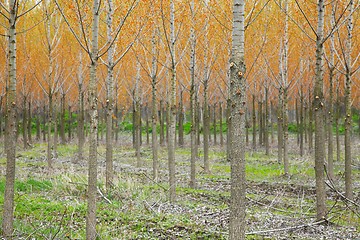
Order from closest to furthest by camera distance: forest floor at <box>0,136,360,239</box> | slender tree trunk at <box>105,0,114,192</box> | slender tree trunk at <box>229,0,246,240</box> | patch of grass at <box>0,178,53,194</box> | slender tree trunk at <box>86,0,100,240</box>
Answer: slender tree trunk at <box>229,0,246,240</box>, slender tree trunk at <box>86,0,100,240</box>, forest floor at <box>0,136,360,239</box>, slender tree trunk at <box>105,0,114,192</box>, patch of grass at <box>0,178,53,194</box>

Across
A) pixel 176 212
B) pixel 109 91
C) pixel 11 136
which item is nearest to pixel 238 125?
pixel 11 136

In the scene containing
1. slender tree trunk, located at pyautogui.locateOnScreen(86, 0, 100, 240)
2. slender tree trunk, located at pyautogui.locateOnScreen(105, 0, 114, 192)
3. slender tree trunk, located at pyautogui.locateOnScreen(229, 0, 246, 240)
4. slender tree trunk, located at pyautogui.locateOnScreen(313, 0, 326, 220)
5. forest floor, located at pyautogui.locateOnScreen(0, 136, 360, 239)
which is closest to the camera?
slender tree trunk, located at pyautogui.locateOnScreen(229, 0, 246, 240)

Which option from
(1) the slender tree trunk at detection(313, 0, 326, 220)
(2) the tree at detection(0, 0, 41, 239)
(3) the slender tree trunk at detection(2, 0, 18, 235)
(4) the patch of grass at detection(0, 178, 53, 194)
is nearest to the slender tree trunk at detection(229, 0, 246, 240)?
(2) the tree at detection(0, 0, 41, 239)

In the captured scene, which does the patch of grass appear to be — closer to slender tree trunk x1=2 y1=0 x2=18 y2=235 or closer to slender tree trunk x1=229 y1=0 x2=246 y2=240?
slender tree trunk x1=2 y1=0 x2=18 y2=235

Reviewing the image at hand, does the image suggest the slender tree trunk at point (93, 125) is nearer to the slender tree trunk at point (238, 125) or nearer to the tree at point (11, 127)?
the tree at point (11, 127)

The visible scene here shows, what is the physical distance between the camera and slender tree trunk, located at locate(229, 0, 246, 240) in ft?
12.0

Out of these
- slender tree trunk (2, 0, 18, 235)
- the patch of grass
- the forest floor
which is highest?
slender tree trunk (2, 0, 18, 235)

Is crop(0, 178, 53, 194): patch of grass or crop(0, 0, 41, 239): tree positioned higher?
crop(0, 0, 41, 239): tree

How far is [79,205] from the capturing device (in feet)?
22.8

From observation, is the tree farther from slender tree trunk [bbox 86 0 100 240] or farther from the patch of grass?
the patch of grass

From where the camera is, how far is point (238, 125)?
3.64 metres

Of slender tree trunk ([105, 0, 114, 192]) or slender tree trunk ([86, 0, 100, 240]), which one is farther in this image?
slender tree trunk ([105, 0, 114, 192])

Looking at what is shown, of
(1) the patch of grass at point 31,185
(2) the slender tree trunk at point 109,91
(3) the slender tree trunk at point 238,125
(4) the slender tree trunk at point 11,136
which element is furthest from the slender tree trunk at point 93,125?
(1) the patch of grass at point 31,185

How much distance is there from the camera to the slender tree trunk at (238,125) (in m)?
3.65
